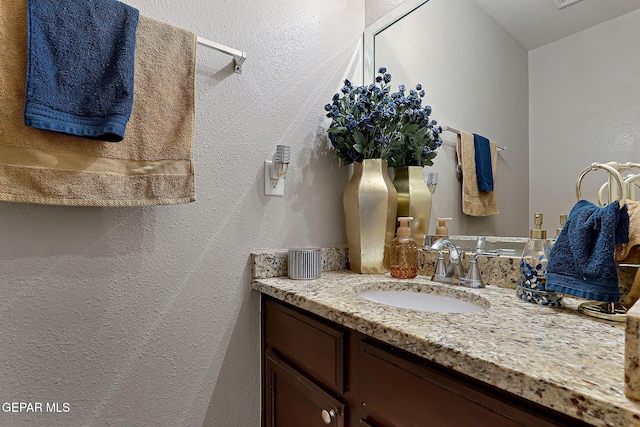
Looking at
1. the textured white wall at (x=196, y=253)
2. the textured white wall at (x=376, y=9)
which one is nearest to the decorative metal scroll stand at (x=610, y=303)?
the textured white wall at (x=196, y=253)

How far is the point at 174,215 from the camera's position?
0.97 metres

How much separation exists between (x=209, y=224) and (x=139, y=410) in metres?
0.52

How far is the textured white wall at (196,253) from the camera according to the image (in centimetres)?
79

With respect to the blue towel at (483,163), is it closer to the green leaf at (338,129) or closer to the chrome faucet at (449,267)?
the chrome faucet at (449,267)

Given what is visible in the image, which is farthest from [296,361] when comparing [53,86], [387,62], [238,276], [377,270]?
[387,62]

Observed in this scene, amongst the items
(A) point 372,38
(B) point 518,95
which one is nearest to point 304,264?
(B) point 518,95

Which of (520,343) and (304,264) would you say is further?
(304,264)

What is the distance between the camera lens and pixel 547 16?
962 mm

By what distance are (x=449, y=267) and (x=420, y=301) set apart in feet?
0.45

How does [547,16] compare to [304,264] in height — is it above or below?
above

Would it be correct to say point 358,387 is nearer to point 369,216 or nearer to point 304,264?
point 304,264

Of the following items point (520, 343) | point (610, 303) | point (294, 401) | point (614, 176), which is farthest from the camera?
point (294, 401)

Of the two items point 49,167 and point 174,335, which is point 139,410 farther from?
point 49,167

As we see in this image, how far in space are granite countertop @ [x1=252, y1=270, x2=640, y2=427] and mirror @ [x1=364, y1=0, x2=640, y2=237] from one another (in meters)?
0.31
